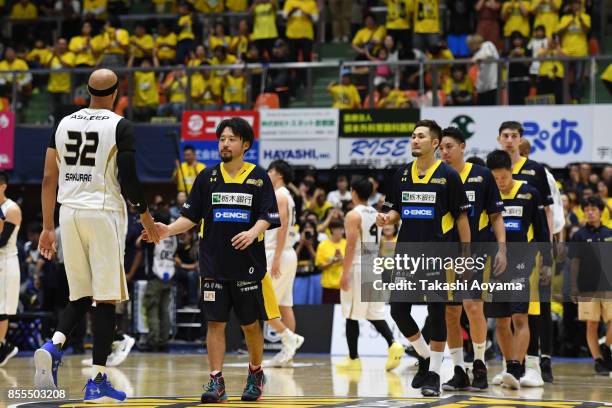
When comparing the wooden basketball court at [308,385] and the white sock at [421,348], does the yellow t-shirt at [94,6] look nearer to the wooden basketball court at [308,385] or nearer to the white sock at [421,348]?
the wooden basketball court at [308,385]

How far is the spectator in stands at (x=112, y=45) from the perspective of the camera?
25.0m

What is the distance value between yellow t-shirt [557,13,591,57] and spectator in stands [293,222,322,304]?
6612mm

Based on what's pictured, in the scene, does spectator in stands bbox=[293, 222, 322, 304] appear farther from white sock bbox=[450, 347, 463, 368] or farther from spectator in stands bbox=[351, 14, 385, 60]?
white sock bbox=[450, 347, 463, 368]

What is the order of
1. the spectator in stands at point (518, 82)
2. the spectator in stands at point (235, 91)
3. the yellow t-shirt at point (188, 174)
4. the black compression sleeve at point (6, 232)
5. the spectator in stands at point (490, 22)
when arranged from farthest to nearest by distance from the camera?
1. the spectator in stands at point (490, 22)
2. the spectator in stands at point (235, 91)
3. the yellow t-shirt at point (188, 174)
4. the spectator in stands at point (518, 82)
5. the black compression sleeve at point (6, 232)

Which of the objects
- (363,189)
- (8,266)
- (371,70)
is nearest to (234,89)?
(371,70)

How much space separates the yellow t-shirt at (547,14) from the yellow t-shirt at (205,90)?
632cm

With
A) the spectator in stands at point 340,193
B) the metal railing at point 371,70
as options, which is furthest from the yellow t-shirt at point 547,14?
the spectator in stands at point 340,193

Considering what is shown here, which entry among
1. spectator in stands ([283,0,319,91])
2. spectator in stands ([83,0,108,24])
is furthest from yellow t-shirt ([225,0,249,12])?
spectator in stands ([83,0,108,24])

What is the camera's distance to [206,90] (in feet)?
73.8

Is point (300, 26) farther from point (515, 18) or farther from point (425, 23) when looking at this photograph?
point (515, 18)

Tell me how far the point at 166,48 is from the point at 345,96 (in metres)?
5.60

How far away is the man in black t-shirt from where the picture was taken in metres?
9.87

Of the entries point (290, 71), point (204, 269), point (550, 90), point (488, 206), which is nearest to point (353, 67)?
point (290, 71)

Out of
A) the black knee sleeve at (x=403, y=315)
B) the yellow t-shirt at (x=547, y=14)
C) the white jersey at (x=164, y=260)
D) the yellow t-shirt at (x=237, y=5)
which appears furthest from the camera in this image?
the yellow t-shirt at (x=237, y=5)
